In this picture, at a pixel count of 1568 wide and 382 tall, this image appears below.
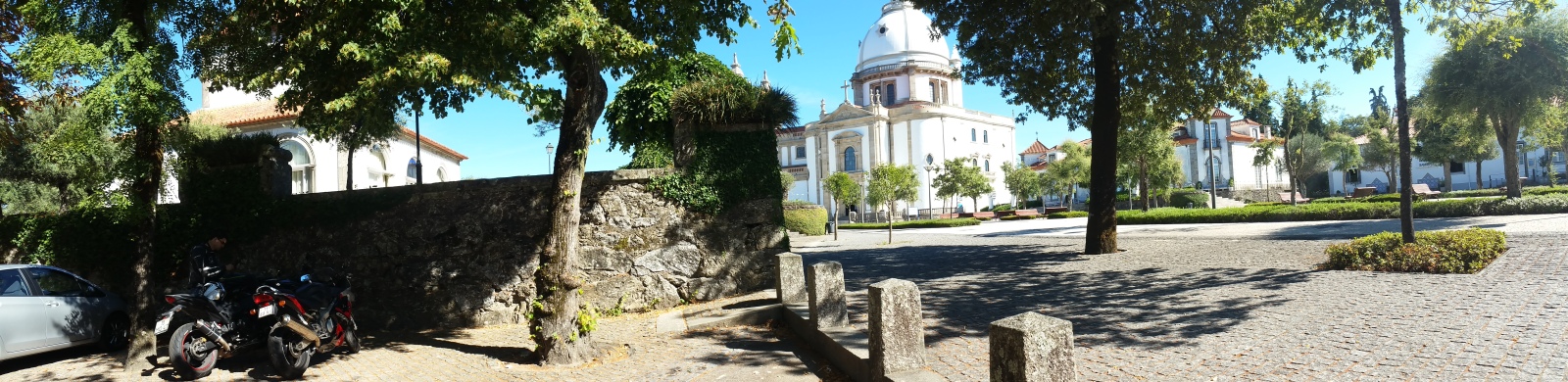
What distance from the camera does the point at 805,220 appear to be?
3014 centimetres

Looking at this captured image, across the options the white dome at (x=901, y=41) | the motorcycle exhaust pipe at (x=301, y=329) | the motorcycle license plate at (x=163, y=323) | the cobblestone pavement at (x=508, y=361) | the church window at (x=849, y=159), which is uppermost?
the white dome at (x=901, y=41)

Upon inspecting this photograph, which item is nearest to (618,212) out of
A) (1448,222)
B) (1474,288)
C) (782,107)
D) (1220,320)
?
(782,107)

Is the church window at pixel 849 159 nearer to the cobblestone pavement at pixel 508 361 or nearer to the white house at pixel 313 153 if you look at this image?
the white house at pixel 313 153

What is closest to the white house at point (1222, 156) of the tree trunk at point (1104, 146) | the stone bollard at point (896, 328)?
the tree trunk at point (1104, 146)

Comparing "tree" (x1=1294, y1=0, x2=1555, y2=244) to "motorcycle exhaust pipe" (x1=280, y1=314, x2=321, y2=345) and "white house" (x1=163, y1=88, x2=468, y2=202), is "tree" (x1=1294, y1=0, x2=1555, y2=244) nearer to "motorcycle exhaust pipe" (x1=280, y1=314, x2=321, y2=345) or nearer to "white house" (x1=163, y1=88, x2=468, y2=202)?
"motorcycle exhaust pipe" (x1=280, y1=314, x2=321, y2=345)

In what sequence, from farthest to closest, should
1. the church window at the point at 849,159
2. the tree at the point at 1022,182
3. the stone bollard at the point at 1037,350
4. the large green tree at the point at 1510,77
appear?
the church window at the point at 849,159 < the tree at the point at 1022,182 < the large green tree at the point at 1510,77 < the stone bollard at the point at 1037,350

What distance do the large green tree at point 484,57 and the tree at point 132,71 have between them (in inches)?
16.2

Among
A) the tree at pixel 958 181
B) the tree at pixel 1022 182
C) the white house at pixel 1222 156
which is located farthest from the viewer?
the white house at pixel 1222 156

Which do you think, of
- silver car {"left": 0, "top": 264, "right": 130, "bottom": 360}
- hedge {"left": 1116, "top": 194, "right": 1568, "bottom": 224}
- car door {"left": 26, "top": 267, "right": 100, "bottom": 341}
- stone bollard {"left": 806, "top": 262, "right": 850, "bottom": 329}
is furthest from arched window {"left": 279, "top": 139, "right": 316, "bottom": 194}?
hedge {"left": 1116, "top": 194, "right": 1568, "bottom": 224}

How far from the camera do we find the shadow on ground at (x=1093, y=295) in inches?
238

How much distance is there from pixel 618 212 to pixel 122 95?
4.47 meters

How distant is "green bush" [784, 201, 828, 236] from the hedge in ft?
38.6

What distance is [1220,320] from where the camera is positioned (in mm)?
6109

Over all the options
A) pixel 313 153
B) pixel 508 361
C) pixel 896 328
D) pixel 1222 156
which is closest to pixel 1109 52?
pixel 896 328
